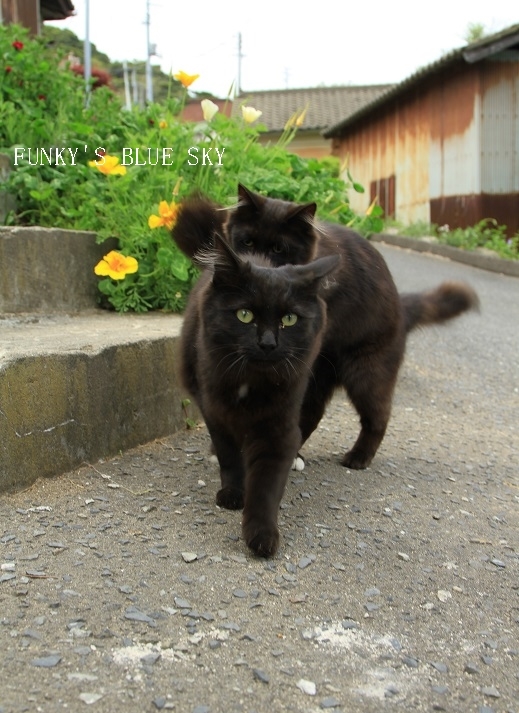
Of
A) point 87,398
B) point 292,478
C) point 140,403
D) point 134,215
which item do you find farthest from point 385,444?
point 134,215

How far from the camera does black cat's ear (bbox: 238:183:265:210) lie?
299cm

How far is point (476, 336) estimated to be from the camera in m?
6.62

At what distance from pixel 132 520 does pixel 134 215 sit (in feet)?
7.25

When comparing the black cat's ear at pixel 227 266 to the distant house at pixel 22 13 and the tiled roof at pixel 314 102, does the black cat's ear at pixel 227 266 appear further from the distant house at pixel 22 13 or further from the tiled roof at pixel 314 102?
the tiled roof at pixel 314 102

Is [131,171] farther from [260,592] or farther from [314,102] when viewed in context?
[314,102]

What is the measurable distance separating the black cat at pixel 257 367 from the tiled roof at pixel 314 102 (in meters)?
24.4

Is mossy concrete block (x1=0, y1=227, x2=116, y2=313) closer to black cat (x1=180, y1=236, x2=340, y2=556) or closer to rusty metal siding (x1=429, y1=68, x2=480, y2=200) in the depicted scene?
black cat (x1=180, y1=236, x2=340, y2=556)

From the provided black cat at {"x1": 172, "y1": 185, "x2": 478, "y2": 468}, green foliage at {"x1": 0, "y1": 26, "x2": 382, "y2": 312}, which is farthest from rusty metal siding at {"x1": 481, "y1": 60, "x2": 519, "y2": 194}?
black cat at {"x1": 172, "y1": 185, "x2": 478, "y2": 468}

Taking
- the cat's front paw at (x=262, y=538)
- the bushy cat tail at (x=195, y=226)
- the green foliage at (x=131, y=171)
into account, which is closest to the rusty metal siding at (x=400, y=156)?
the green foliage at (x=131, y=171)

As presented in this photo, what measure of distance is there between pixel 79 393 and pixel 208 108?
236 centimetres

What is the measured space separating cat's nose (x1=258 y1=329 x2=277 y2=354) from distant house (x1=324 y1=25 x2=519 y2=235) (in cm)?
1017

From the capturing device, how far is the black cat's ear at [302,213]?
292cm

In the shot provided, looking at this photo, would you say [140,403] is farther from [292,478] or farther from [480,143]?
[480,143]

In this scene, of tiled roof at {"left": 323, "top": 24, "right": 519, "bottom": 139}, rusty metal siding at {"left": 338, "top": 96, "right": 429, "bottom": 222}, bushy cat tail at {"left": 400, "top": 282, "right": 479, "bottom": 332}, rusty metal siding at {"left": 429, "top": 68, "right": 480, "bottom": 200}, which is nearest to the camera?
bushy cat tail at {"left": 400, "top": 282, "right": 479, "bottom": 332}
